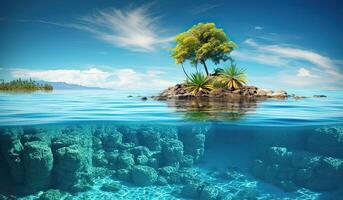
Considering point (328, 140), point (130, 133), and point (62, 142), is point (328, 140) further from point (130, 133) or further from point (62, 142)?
point (62, 142)

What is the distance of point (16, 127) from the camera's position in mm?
18375

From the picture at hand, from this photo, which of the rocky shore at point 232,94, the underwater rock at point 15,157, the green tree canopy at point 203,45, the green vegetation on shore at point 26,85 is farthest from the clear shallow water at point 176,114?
the green vegetation on shore at point 26,85

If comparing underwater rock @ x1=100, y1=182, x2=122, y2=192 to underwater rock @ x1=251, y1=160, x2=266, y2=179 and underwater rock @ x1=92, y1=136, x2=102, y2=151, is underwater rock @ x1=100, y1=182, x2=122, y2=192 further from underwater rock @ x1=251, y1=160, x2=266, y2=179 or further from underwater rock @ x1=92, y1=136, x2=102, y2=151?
underwater rock @ x1=251, y1=160, x2=266, y2=179

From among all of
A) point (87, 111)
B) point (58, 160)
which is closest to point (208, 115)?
point (87, 111)

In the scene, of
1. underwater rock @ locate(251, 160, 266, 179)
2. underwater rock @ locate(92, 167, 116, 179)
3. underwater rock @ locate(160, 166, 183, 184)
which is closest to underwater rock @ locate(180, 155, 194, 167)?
underwater rock @ locate(160, 166, 183, 184)

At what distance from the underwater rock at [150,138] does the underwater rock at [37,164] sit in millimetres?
6522

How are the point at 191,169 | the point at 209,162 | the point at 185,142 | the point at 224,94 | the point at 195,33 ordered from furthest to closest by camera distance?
the point at 195,33, the point at 224,94, the point at 209,162, the point at 185,142, the point at 191,169

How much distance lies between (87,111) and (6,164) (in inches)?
199

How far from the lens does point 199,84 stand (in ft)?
86.5

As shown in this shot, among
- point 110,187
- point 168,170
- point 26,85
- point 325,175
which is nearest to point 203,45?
point 168,170

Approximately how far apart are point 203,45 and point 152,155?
14804 mm

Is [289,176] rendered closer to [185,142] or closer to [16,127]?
[185,142]

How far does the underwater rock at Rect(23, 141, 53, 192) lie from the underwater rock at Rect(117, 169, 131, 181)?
3709 millimetres

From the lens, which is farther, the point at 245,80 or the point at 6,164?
the point at 245,80
